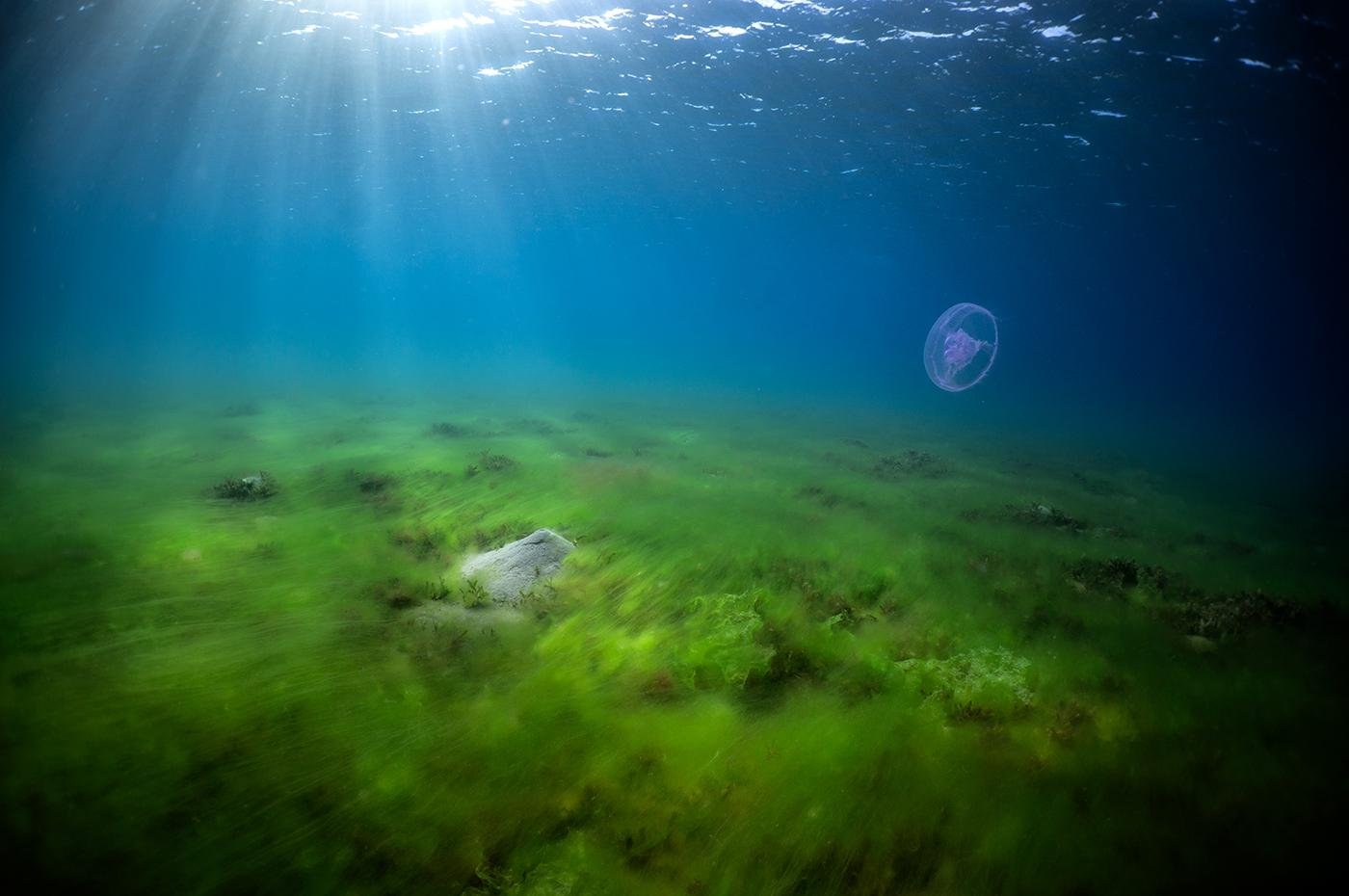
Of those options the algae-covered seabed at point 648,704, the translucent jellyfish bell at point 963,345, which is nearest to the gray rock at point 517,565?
the algae-covered seabed at point 648,704

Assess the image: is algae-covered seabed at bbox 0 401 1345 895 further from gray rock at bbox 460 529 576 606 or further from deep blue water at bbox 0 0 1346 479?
deep blue water at bbox 0 0 1346 479

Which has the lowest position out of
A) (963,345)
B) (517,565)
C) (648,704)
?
(517,565)

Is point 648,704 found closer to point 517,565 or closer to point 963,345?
point 517,565

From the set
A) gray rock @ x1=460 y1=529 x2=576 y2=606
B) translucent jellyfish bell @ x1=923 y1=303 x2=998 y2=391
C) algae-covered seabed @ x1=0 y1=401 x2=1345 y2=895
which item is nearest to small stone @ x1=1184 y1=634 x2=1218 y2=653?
algae-covered seabed @ x1=0 y1=401 x2=1345 y2=895

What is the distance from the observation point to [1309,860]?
3.52 metres

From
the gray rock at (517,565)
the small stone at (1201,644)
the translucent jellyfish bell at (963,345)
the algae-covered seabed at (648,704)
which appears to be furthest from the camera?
the translucent jellyfish bell at (963,345)

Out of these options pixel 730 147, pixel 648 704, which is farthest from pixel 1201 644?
pixel 730 147

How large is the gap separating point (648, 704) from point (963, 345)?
11.3 metres

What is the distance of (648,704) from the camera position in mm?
5148

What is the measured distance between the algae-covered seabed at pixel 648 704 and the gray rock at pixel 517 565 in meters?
0.40

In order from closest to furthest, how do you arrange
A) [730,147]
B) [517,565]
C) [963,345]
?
[517,565], [963,345], [730,147]

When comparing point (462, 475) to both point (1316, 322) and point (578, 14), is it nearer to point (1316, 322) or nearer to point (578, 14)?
point (578, 14)

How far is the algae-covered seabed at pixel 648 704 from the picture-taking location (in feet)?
11.9

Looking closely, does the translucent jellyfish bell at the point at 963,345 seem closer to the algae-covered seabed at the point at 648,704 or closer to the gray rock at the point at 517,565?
the algae-covered seabed at the point at 648,704
